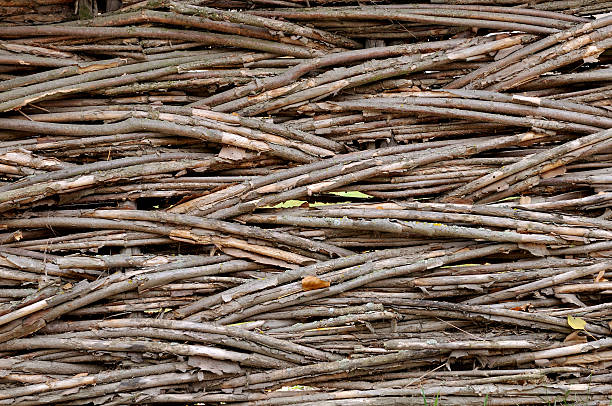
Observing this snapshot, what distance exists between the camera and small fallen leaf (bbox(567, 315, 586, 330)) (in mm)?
1597

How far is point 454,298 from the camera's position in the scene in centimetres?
167

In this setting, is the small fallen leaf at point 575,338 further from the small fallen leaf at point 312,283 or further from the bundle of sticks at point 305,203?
the small fallen leaf at point 312,283

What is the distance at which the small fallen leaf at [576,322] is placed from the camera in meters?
1.60

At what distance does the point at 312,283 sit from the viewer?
1.61m

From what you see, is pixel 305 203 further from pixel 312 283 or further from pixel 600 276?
pixel 600 276

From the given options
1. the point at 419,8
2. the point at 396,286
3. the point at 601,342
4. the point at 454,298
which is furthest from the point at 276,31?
the point at 601,342

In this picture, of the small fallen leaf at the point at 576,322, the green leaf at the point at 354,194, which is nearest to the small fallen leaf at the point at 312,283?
the green leaf at the point at 354,194

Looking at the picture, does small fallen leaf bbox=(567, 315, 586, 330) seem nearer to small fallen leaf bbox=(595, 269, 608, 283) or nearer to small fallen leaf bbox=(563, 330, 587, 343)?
small fallen leaf bbox=(563, 330, 587, 343)


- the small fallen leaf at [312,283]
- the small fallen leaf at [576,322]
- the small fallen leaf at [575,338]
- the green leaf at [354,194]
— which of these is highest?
the green leaf at [354,194]

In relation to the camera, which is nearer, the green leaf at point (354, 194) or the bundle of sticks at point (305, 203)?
the bundle of sticks at point (305, 203)

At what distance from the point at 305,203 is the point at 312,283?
9.1 inches

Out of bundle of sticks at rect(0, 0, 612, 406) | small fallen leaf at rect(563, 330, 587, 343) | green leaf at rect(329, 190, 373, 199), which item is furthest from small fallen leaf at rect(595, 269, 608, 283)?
green leaf at rect(329, 190, 373, 199)

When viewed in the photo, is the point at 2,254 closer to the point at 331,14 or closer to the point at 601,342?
the point at 331,14

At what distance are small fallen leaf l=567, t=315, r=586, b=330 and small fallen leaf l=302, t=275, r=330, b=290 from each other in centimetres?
66
